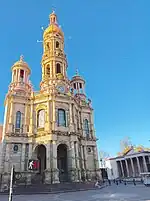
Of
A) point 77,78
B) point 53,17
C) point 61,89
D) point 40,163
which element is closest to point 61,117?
point 61,89

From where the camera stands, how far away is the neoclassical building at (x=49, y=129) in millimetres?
28516

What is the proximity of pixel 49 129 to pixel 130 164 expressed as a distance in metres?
37.4

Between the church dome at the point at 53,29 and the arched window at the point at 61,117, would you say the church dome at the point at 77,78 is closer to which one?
the church dome at the point at 53,29

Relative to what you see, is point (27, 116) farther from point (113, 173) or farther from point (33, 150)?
point (113, 173)

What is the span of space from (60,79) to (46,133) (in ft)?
45.0

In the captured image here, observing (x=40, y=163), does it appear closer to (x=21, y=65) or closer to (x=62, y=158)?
(x=62, y=158)

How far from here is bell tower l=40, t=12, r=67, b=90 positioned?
131 feet

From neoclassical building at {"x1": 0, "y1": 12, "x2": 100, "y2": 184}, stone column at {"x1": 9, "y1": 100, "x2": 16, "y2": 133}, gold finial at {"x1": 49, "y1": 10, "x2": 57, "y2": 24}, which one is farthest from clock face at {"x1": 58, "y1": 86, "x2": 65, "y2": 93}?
gold finial at {"x1": 49, "y1": 10, "x2": 57, "y2": 24}

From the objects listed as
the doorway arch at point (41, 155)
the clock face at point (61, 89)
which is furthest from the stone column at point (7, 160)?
the clock face at point (61, 89)

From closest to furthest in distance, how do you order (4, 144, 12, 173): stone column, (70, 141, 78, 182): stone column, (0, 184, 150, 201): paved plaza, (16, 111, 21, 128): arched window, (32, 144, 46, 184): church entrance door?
(0, 184, 150, 201): paved plaza, (4, 144, 12, 173): stone column, (70, 141, 78, 182): stone column, (32, 144, 46, 184): church entrance door, (16, 111, 21, 128): arched window

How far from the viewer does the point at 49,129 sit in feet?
99.8

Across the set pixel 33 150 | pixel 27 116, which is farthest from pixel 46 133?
pixel 27 116

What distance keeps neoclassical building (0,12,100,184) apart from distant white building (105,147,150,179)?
22.5m

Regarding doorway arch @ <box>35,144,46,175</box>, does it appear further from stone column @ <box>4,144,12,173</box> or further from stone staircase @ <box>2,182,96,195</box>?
stone staircase @ <box>2,182,96,195</box>
